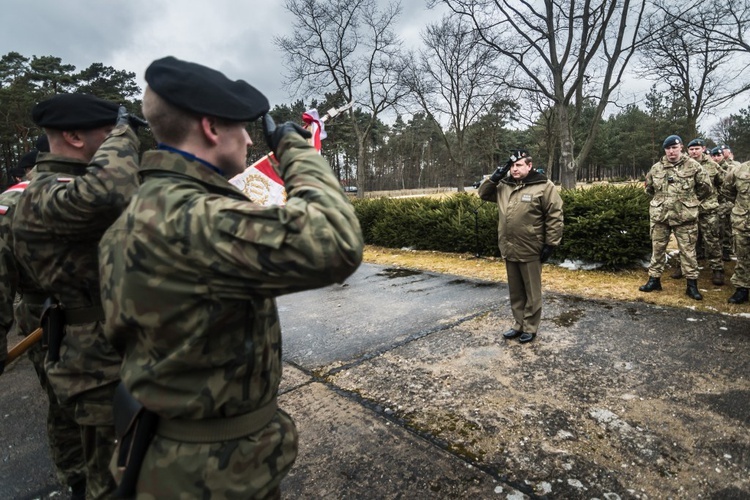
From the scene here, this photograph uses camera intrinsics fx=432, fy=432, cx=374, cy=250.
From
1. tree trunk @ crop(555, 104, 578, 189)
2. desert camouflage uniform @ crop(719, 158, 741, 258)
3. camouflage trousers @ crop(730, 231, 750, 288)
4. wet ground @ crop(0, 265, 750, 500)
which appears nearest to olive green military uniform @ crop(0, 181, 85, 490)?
wet ground @ crop(0, 265, 750, 500)

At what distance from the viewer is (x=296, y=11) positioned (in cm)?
2448

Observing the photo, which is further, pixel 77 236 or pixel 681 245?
pixel 681 245

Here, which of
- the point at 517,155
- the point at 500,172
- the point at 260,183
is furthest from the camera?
the point at 500,172

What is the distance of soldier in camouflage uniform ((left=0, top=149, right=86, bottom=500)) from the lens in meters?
2.24

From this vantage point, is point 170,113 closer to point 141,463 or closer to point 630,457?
point 141,463

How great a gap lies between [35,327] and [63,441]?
63 cm

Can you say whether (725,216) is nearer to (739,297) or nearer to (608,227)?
(608,227)

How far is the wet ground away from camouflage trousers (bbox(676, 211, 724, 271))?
1931 millimetres

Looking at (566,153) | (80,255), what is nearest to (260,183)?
(80,255)

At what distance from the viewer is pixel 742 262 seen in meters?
5.29

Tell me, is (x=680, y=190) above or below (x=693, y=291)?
above

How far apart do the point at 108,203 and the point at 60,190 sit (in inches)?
9.3

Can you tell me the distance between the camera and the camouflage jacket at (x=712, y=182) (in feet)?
22.1

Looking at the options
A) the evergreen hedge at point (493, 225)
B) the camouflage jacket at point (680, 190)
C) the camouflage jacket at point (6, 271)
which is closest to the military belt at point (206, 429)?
the camouflage jacket at point (6, 271)
